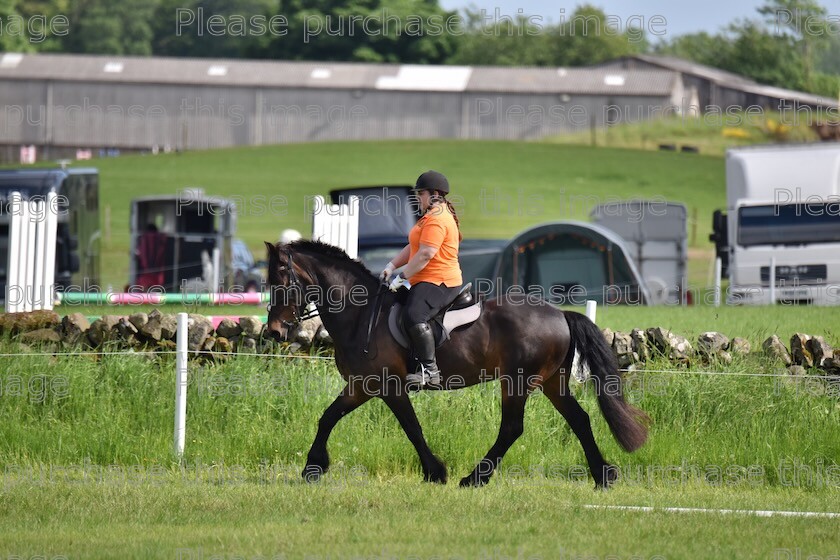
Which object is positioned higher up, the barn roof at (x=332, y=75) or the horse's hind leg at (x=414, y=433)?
the barn roof at (x=332, y=75)

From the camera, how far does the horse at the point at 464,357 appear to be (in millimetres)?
9406

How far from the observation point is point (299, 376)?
38.8ft

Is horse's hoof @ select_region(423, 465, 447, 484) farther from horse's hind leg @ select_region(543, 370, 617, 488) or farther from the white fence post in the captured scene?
the white fence post

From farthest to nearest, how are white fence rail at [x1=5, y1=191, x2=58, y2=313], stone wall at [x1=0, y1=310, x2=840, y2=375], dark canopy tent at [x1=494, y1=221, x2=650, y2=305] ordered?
dark canopy tent at [x1=494, y1=221, x2=650, y2=305]
white fence rail at [x1=5, y1=191, x2=58, y2=313]
stone wall at [x1=0, y1=310, x2=840, y2=375]

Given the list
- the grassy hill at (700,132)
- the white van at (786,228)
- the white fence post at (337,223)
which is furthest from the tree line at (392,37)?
the white fence post at (337,223)

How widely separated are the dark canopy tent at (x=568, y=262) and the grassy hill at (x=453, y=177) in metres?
18.6

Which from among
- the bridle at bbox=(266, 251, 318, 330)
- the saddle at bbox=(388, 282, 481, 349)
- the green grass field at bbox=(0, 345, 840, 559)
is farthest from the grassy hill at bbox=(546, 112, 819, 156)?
the bridle at bbox=(266, 251, 318, 330)

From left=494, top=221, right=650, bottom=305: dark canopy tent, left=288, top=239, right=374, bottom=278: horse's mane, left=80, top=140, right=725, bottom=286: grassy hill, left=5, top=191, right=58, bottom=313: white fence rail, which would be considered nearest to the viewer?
left=288, top=239, right=374, bottom=278: horse's mane

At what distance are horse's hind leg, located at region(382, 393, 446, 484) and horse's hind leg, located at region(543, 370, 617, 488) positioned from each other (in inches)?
42.8

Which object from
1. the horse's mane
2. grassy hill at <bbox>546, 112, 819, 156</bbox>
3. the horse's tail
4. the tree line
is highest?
the tree line

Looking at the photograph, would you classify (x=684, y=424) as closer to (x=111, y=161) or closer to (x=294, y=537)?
(x=294, y=537)

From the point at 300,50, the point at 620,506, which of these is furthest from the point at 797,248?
the point at 300,50

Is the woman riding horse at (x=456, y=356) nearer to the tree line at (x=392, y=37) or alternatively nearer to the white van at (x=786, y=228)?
the white van at (x=786, y=228)

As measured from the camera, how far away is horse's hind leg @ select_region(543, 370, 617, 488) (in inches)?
373
